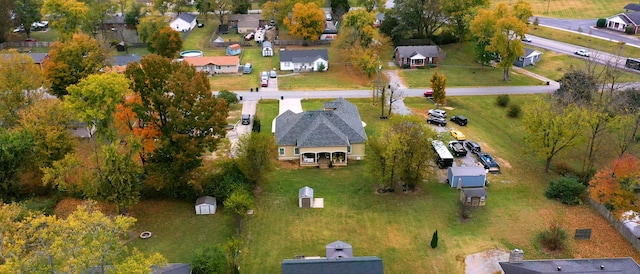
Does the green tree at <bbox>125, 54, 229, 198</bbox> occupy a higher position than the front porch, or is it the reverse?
the green tree at <bbox>125, 54, 229, 198</bbox>

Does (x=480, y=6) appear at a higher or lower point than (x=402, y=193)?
higher

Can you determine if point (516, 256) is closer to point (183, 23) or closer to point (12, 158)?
point (12, 158)

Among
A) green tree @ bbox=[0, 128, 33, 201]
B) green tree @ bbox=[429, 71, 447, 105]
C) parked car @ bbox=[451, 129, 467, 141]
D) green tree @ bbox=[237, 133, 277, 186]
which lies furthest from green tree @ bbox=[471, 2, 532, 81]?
green tree @ bbox=[0, 128, 33, 201]

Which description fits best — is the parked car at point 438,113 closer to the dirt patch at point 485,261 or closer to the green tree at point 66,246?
the dirt patch at point 485,261

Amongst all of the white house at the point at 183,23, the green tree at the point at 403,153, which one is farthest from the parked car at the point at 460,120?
the white house at the point at 183,23

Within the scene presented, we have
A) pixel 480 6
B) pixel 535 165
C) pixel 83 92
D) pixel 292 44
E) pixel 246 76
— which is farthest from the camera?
pixel 292 44

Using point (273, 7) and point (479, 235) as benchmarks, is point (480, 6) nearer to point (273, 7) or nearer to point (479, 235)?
point (273, 7)

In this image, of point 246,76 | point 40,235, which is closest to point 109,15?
point 246,76

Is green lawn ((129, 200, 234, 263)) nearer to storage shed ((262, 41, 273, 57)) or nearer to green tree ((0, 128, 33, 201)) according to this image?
green tree ((0, 128, 33, 201))

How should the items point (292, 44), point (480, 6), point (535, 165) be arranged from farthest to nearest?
point (292, 44), point (480, 6), point (535, 165)
